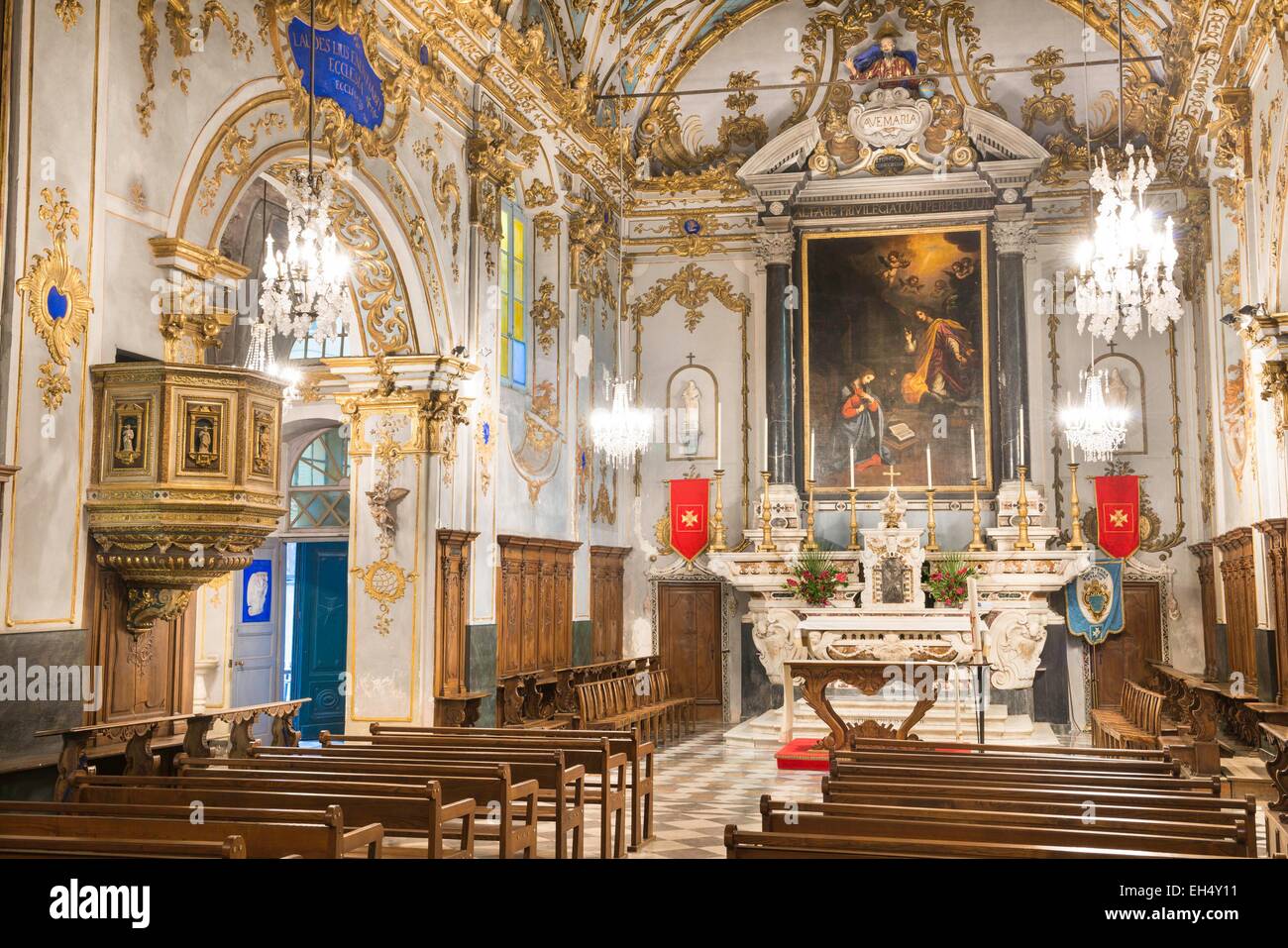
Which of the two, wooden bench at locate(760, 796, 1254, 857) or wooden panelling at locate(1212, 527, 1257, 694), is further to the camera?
wooden panelling at locate(1212, 527, 1257, 694)

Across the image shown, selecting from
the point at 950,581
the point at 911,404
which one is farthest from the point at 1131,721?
the point at 911,404

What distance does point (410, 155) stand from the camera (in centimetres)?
1168

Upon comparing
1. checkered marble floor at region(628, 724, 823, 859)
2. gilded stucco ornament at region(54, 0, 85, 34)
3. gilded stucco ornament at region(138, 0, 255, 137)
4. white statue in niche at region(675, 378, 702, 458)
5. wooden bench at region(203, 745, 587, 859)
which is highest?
gilded stucco ornament at region(138, 0, 255, 137)

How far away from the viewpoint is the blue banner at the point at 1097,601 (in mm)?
16359

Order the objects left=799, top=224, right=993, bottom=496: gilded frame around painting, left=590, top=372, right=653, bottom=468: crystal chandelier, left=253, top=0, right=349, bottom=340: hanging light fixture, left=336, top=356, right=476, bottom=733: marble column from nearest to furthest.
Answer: left=253, top=0, right=349, bottom=340: hanging light fixture → left=336, top=356, right=476, bottom=733: marble column → left=590, top=372, right=653, bottom=468: crystal chandelier → left=799, top=224, right=993, bottom=496: gilded frame around painting

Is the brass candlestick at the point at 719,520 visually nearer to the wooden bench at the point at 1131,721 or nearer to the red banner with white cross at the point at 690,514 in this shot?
the red banner with white cross at the point at 690,514

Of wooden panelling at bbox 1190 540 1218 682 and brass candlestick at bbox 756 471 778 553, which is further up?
brass candlestick at bbox 756 471 778 553

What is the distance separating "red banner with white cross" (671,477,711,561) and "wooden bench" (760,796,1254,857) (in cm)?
1210

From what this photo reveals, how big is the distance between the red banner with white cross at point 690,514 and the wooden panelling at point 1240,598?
6.63 meters

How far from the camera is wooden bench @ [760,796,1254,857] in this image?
4652 millimetres

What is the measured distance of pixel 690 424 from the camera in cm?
1825

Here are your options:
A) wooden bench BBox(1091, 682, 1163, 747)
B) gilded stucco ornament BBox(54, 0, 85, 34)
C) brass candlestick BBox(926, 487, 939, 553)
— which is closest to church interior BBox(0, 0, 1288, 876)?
gilded stucco ornament BBox(54, 0, 85, 34)

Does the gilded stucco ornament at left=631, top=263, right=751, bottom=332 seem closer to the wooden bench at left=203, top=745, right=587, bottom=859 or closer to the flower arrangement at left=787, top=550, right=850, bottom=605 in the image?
the flower arrangement at left=787, top=550, right=850, bottom=605

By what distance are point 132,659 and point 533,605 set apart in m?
7.24
